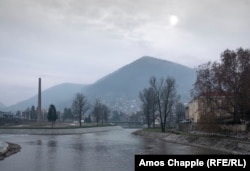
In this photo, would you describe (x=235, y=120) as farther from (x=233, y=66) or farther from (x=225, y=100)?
(x=233, y=66)

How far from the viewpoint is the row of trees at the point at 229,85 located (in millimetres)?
59156

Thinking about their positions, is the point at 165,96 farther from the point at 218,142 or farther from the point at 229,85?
the point at 218,142

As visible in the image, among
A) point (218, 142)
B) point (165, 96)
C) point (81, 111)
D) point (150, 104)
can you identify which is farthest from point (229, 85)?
point (81, 111)

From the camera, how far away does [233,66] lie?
60.6 m

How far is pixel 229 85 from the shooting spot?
197ft

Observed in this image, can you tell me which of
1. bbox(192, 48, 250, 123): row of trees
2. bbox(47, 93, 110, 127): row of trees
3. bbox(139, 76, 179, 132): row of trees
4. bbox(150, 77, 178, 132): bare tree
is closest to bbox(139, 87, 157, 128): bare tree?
bbox(139, 76, 179, 132): row of trees

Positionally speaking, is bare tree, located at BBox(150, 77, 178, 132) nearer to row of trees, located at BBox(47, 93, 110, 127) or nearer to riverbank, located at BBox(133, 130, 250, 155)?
riverbank, located at BBox(133, 130, 250, 155)

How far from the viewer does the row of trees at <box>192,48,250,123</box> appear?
59.2 m

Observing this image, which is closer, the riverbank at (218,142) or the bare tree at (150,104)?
the riverbank at (218,142)

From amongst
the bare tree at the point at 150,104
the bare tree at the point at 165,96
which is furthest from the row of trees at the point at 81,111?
the bare tree at the point at 165,96

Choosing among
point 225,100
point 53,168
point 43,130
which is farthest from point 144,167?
point 43,130

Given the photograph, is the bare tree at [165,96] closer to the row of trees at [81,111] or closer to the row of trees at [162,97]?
the row of trees at [162,97]

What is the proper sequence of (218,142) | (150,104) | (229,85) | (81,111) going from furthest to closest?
1. (81,111)
2. (150,104)
3. (229,85)
4. (218,142)

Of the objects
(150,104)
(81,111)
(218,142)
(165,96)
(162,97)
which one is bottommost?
(218,142)
